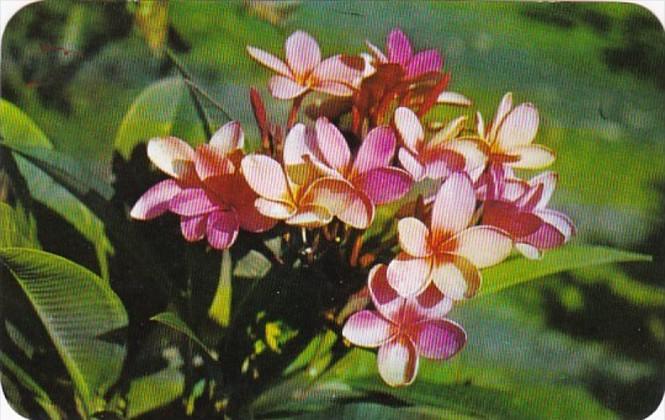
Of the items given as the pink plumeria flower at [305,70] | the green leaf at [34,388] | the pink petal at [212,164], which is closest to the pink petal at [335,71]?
the pink plumeria flower at [305,70]

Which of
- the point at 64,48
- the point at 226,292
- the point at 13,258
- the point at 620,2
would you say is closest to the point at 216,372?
the point at 226,292

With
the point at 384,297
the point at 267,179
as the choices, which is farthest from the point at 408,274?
the point at 267,179

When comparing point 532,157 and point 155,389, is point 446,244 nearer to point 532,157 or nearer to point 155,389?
point 532,157

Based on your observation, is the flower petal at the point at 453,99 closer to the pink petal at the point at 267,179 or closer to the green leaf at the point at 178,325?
the pink petal at the point at 267,179

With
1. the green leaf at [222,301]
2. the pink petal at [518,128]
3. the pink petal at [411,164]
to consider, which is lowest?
the green leaf at [222,301]

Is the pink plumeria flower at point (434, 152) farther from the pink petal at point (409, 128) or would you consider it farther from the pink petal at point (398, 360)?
the pink petal at point (398, 360)

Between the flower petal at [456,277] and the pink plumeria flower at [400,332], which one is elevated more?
the flower petal at [456,277]
